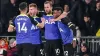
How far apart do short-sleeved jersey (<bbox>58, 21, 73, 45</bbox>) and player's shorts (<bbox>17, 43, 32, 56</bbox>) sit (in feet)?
3.78

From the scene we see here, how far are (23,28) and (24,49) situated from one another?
28.1 inches

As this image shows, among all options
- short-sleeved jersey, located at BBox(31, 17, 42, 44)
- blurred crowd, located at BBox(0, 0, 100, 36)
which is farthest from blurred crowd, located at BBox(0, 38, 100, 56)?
short-sleeved jersey, located at BBox(31, 17, 42, 44)

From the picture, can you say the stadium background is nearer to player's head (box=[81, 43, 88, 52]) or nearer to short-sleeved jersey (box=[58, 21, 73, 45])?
player's head (box=[81, 43, 88, 52])

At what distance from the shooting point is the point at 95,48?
1617cm

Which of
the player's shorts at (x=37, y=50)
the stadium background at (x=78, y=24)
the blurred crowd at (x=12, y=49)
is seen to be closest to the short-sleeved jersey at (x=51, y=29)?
the player's shorts at (x=37, y=50)

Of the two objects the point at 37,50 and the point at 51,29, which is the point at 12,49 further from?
the point at 51,29

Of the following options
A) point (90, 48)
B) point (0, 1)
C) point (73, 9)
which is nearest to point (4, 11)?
point (0, 1)

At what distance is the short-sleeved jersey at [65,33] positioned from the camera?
1447cm

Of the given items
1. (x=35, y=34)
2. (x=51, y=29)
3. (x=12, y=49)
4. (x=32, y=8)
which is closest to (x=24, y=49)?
(x=35, y=34)

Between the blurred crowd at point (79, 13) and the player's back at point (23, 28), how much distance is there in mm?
3021

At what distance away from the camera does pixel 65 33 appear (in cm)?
1446

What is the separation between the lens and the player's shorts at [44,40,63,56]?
14.6 metres

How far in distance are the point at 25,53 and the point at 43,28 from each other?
122 centimetres

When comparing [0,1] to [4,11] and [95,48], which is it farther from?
[95,48]
